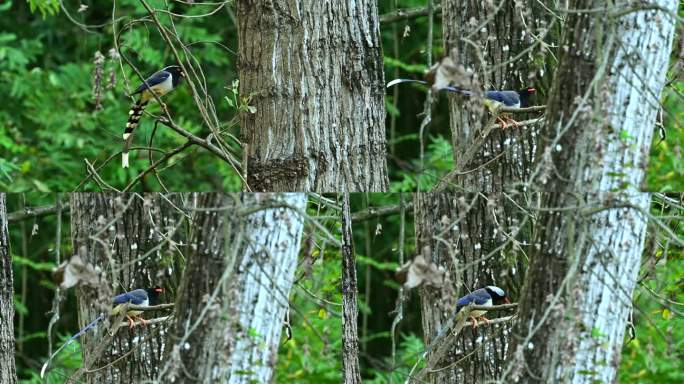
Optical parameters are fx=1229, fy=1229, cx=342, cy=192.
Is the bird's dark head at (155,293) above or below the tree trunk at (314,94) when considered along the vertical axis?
below

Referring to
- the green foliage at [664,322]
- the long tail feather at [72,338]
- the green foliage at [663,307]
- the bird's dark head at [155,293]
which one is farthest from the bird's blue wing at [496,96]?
the long tail feather at [72,338]

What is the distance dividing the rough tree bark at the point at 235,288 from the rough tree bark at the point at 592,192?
2.28ft

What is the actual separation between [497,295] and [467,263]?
0.43 ft

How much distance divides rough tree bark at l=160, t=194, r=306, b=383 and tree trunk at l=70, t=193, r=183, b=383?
0.17 m

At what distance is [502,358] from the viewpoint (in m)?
3.79

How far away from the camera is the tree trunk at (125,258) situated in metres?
3.63

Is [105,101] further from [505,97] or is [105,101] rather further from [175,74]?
[505,97]

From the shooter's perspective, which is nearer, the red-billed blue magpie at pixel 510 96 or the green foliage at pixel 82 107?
the red-billed blue magpie at pixel 510 96

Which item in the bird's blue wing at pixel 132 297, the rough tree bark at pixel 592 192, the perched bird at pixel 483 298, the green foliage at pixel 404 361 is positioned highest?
the rough tree bark at pixel 592 192

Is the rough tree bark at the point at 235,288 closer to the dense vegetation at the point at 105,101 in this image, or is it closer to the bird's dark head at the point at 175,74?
the bird's dark head at the point at 175,74

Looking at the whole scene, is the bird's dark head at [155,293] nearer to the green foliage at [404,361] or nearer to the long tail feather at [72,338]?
the long tail feather at [72,338]

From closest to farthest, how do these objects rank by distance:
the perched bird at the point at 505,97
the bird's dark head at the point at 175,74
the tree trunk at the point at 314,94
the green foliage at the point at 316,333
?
1. the green foliage at the point at 316,333
2. the tree trunk at the point at 314,94
3. the perched bird at the point at 505,97
4. the bird's dark head at the point at 175,74

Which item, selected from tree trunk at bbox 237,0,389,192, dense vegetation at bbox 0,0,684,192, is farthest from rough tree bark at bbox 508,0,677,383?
dense vegetation at bbox 0,0,684,192

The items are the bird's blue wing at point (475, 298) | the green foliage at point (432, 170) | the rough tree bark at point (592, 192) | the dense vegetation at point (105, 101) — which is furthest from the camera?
the dense vegetation at point (105, 101)
